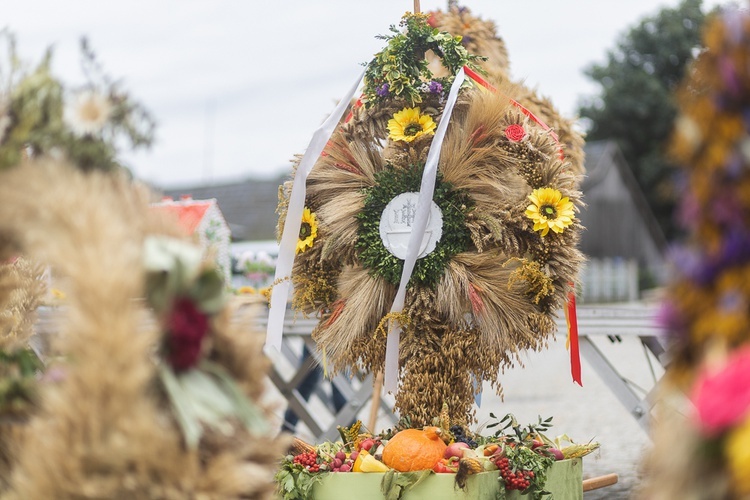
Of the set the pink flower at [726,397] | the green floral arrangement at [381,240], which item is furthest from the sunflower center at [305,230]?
the pink flower at [726,397]

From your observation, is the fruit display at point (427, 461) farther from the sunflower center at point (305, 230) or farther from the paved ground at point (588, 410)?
the paved ground at point (588, 410)

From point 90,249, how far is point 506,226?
241 centimetres

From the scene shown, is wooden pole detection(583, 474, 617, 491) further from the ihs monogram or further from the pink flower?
the pink flower

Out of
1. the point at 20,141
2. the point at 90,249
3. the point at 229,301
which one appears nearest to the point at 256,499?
the point at 229,301

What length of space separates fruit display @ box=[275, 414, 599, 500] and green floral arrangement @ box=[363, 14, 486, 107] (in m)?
1.32

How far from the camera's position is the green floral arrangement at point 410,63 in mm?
3961

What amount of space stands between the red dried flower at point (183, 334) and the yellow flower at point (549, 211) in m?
2.23

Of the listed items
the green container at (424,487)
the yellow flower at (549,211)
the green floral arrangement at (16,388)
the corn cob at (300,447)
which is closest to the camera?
the green floral arrangement at (16,388)

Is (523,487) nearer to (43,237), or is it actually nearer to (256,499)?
(256,499)

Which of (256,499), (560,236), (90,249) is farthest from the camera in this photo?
(560,236)

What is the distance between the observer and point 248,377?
69.9 inches

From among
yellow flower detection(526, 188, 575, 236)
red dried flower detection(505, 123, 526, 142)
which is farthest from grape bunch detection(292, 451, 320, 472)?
red dried flower detection(505, 123, 526, 142)

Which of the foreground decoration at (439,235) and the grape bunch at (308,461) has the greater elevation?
the foreground decoration at (439,235)

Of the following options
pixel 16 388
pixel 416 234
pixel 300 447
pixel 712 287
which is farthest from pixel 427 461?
pixel 712 287
